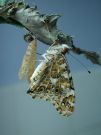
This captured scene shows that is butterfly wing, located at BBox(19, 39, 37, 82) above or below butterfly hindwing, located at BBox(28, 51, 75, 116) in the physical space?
above

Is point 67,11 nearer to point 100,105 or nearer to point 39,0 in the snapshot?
point 39,0

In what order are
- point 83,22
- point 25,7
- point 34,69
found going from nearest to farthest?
point 25,7 → point 34,69 → point 83,22

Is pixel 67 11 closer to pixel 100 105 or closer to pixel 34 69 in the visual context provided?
pixel 100 105

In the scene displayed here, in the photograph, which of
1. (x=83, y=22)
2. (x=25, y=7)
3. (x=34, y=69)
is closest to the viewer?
(x=25, y=7)

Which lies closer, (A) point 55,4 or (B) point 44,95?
(B) point 44,95

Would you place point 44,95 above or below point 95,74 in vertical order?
below

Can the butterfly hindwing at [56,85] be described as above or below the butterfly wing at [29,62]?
below

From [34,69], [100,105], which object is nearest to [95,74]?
[100,105]

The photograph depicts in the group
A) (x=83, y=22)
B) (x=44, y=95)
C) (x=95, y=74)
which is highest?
(x=83, y=22)
